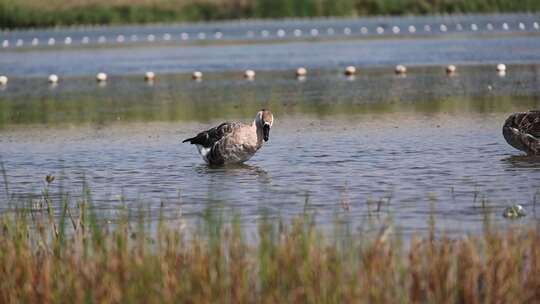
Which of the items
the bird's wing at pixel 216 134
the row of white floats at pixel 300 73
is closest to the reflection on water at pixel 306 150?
the bird's wing at pixel 216 134

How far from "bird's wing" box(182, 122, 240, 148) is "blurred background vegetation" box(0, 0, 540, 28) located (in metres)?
86.5

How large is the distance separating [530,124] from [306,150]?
14.5 ft

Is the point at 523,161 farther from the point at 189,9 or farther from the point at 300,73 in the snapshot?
the point at 189,9

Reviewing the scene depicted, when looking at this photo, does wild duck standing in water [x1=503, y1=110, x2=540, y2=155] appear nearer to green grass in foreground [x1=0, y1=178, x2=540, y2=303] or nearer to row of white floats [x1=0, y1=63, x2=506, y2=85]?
green grass in foreground [x1=0, y1=178, x2=540, y2=303]

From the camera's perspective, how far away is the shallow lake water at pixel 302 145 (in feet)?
53.1

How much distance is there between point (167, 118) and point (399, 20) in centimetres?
7322

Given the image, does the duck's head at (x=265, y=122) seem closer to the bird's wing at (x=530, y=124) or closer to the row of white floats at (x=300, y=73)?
the bird's wing at (x=530, y=124)

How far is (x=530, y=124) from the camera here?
19719 millimetres

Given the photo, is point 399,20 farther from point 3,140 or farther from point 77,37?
point 3,140

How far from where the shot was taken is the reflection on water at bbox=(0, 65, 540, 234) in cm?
1623

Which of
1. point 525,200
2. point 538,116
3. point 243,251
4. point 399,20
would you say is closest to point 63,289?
point 243,251

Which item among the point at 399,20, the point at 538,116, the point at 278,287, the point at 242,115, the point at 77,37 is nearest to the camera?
the point at 278,287

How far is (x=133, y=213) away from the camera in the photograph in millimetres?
15969

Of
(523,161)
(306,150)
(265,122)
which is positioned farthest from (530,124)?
(306,150)
